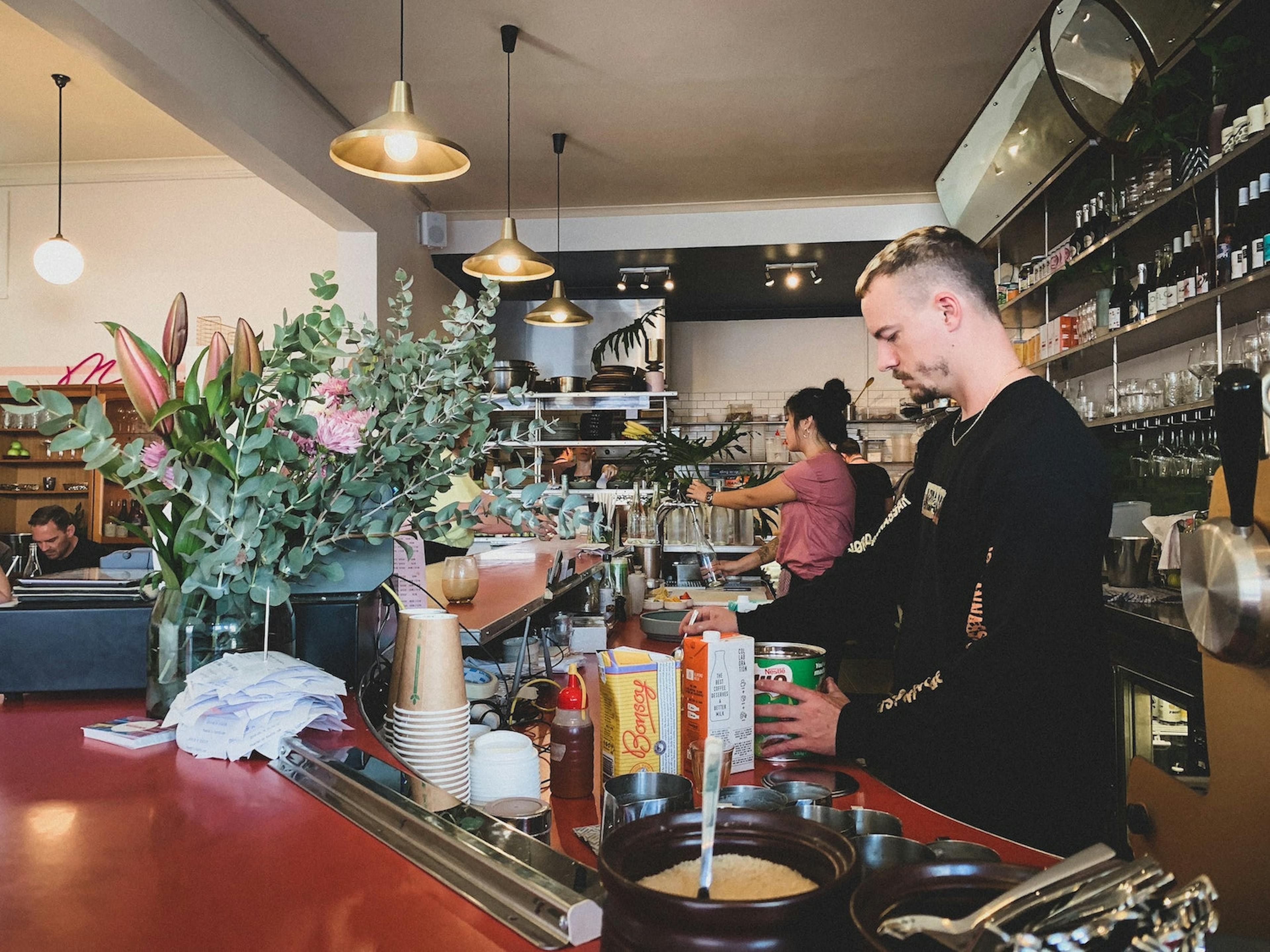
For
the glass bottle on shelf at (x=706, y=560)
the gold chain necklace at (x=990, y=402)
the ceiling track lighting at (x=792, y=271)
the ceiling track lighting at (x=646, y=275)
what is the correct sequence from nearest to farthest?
the gold chain necklace at (x=990, y=402), the glass bottle on shelf at (x=706, y=560), the ceiling track lighting at (x=792, y=271), the ceiling track lighting at (x=646, y=275)

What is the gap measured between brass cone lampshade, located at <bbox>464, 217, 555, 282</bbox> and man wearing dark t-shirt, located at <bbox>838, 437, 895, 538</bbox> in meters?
1.75

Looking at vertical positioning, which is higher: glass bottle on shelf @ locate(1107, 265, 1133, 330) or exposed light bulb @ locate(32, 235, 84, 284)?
exposed light bulb @ locate(32, 235, 84, 284)

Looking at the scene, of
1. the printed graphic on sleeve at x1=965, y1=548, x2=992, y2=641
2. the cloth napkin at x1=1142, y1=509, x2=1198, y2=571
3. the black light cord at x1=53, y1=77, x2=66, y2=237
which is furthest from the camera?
the black light cord at x1=53, y1=77, x2=66, y2=237

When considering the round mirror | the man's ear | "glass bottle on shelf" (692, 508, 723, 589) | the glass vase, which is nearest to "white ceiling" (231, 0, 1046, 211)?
the round mirror

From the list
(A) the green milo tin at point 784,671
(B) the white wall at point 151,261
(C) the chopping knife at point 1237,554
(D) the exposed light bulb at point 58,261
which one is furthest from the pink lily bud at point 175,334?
(B) the white wall at point 151,261

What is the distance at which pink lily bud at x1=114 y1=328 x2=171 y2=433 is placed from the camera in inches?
52.6

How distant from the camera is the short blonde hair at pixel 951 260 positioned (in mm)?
1721

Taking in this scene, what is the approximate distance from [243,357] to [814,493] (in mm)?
3173

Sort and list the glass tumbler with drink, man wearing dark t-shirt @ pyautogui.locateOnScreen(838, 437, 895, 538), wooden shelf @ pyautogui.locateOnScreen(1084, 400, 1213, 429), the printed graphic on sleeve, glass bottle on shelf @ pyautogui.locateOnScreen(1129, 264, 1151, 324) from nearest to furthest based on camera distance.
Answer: the printed graphic on sleeve → the glass tumbler with drink → wooden shelf @ pyautogui.locateOnScreen(1084, 400, 1213, 429) → glass bottle on shelf @ pyautogui.locateOnScreen(1129, 264, 1151, 324) → man wearing dark t-shirt @ pyautogui.locateOnScreen(838, 437, 895, 538)

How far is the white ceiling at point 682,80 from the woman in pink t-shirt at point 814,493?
5.47ft

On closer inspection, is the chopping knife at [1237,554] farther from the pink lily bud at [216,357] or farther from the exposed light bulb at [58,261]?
the exposed light bulb at [58,261]

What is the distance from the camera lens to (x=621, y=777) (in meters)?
0.92

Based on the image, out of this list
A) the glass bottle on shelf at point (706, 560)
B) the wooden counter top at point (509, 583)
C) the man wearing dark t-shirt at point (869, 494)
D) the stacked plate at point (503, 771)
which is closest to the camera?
the stacked plate at point (503, 771)

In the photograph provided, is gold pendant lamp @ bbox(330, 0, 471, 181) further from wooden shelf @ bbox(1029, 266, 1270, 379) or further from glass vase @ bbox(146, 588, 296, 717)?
wooden shelf @ bbox(1029, 266, 1270, 379)
